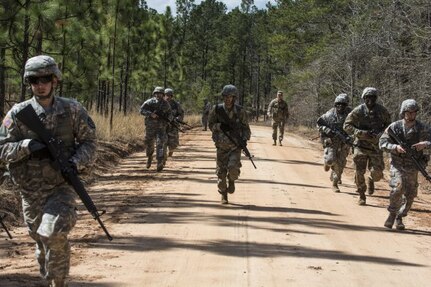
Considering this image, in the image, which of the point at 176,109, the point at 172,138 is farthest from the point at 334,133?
the point at 172,138

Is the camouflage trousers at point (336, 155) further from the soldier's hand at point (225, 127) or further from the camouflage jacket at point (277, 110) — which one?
the camouflage jacket at point (277, 110)

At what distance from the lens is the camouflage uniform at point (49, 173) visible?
459cm

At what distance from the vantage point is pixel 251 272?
5.98m

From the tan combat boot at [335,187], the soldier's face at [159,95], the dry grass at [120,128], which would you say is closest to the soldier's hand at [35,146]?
the tan combat boot at [335,187]

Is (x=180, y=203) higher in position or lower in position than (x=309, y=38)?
lower

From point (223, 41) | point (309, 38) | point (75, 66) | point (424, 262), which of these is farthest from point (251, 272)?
point (223, 41)

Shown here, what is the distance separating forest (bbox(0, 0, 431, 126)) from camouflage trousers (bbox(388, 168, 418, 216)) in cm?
594

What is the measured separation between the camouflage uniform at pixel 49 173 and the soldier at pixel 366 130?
6.74 metres

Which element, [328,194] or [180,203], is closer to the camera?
[180,203]

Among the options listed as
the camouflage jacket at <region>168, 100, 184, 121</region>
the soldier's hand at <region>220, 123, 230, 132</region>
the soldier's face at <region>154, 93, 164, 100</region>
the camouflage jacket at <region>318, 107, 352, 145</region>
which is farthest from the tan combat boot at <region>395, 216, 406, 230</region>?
the camouflage jacket at <region>168, 100, 184, 121</region>

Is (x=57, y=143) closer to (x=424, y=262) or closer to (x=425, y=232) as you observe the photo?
(x=424, y=262)

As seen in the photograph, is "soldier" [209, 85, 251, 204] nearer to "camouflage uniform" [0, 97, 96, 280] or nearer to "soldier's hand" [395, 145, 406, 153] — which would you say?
"soldier's hand" [395, 145, 406, 153]

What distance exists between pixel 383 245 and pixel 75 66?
10.8 metres

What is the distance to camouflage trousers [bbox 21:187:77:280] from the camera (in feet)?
14.9
